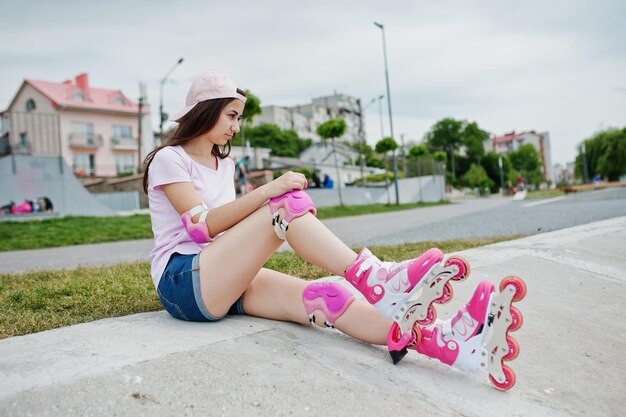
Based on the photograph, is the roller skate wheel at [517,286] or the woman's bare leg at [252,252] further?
the woman's bare leg at [252,252]

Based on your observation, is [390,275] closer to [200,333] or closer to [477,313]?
[477,313]

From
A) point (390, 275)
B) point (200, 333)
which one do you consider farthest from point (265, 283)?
point (390, 275)

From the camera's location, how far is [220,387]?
5.49 feet

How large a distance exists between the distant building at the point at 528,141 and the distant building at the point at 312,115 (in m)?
42.8

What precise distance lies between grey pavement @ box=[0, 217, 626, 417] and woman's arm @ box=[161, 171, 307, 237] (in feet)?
1.55

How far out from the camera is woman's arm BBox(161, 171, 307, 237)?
2.12 metres

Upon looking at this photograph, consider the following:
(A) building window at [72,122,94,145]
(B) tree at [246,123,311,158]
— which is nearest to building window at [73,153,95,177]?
(A) building window at [72,122,94,145]

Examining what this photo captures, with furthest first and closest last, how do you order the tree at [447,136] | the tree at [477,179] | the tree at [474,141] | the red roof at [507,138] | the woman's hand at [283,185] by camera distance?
the red roof at [507,138] → the tree at [447,136] → the tree at [474,141] → the tree at [477,179] → the woman's hand at [283,185]

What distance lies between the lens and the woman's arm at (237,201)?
2.12 metres

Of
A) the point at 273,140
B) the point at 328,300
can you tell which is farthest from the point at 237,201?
the point at 273,140

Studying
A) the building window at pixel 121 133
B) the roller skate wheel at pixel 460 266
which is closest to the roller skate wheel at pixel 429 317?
the roller skate wheel at pixel 460 266

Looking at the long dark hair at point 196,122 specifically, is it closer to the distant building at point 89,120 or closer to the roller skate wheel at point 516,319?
the roller skate wheel at point 516,319

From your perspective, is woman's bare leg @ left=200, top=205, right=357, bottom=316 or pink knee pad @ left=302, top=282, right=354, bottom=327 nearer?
woman's bare leg @ left=200, top=205, right=357, bottom=316

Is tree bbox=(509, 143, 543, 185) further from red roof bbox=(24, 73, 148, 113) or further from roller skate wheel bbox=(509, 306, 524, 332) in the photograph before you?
roller skate wheel bbox=(509, 306, 524, 332)
